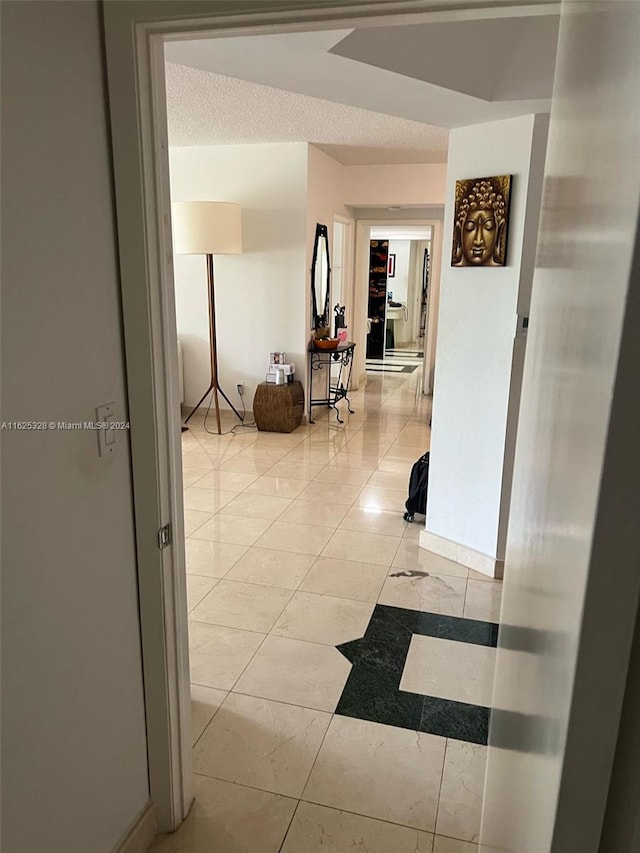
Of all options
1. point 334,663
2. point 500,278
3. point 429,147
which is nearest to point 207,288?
point 429,147

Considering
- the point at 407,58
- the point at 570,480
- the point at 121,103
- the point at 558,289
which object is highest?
the point at 407,58

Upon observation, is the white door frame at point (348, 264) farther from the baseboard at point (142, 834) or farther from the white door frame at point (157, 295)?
the baseboard at point (142, 834)

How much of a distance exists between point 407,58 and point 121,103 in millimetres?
1312

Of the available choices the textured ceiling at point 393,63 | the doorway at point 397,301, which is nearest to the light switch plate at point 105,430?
the textured ceiling at point 393,63

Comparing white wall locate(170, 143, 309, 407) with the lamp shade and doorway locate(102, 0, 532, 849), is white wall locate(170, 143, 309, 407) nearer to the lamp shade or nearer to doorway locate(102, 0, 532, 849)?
the lamp shade

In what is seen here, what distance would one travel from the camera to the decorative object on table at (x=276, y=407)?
19.2ft

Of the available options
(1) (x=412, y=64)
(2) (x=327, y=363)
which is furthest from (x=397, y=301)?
(1) (x=412, y=64)

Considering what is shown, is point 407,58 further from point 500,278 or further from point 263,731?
point 263,731

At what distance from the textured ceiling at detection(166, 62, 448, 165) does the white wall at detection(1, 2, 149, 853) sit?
2.53 meters

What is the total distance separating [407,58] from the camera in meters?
2.17

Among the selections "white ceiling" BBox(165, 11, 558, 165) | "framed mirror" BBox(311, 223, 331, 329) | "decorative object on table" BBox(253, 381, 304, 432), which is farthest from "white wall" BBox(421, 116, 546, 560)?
"framed mirror" BBox(311, 223, 331, 329)

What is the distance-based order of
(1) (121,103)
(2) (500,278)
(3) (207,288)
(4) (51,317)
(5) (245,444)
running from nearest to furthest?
1. (4) (51,317)
2. (1) (121,103)
3. (2) (500,278)
4. (5) (245,444)
5. (3) (207,288)

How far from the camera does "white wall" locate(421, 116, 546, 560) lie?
2.78 meters

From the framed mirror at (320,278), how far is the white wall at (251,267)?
221 mm
